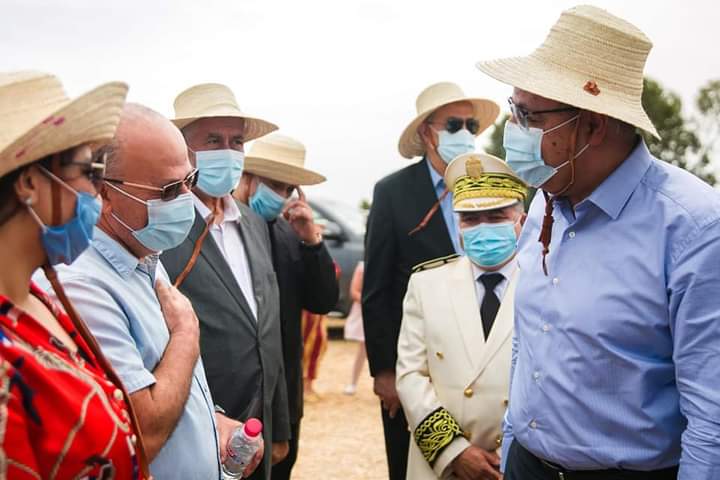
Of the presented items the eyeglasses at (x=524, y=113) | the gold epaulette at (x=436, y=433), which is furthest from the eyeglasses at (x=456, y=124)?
the eyeglasses at (x=524, y=113)

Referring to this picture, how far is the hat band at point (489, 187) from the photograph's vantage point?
372 cm

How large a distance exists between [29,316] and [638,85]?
1.91 metres

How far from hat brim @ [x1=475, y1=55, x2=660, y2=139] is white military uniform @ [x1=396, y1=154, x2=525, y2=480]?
1.06 meters

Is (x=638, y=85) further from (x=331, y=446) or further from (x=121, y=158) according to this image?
(x=331, y=446)

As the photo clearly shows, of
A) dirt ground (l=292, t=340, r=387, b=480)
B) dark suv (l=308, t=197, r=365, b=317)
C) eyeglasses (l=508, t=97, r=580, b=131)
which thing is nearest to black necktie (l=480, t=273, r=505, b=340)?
eyeglasses (l=508, t=97, r=580, b=131)

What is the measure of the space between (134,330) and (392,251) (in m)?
2.32

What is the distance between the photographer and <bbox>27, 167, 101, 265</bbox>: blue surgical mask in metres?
1.74

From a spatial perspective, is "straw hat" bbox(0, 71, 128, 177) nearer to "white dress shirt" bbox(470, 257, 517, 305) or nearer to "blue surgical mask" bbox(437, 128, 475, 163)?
"white dress shirt" bbox(470, 257, 517, 305)

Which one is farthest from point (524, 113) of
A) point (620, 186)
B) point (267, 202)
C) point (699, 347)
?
point (267, 202)

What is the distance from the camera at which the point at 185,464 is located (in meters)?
2.27

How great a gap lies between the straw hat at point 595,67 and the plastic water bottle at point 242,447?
1.42 meters

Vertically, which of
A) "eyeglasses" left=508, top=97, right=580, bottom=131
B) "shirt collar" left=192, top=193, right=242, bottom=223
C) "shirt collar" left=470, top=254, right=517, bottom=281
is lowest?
"shirt collar" left=470, top=254, right=517, bottom=281

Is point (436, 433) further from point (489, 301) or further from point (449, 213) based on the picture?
point (449, 213)

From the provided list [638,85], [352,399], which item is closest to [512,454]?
[638,85]
